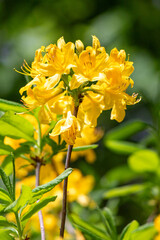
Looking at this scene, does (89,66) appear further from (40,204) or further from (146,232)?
(146,232)

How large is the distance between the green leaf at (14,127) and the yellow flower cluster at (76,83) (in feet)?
0.16

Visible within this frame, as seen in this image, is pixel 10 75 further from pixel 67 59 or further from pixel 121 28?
pixel 67 59

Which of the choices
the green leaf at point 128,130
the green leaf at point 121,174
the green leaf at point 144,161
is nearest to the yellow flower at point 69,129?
the green leaf at point 144,161

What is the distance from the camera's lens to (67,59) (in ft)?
3.02

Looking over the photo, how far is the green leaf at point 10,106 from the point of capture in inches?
38.3

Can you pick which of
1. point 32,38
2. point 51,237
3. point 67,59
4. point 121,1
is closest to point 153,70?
point 121,1

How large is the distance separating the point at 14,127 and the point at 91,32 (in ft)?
7.13

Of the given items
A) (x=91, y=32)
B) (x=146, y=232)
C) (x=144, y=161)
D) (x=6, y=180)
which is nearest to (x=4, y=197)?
(x=6, y=180)

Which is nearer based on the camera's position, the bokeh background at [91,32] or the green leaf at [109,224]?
the green leaf at [109,224]

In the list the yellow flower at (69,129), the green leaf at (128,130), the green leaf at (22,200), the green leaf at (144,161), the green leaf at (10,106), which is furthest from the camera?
the green leaf at (128,130)

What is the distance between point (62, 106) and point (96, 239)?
31cm

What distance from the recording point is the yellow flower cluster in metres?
0.90

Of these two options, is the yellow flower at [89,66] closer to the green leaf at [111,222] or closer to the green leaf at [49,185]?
the green leaf at [49,185]

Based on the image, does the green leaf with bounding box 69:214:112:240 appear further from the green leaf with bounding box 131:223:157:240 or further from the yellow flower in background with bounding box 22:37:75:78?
the yellow flower in background with bounding box 22:37:75:78
